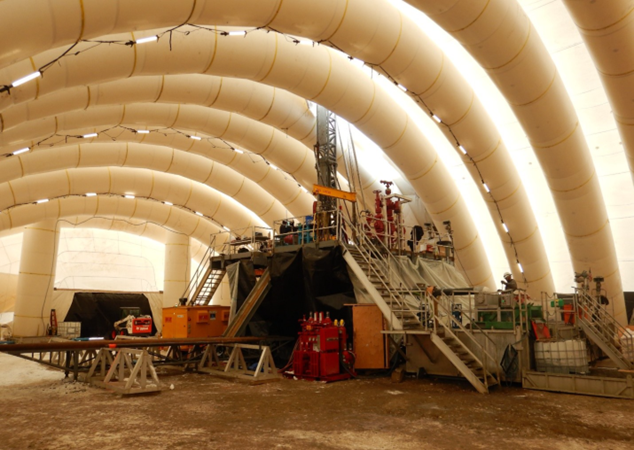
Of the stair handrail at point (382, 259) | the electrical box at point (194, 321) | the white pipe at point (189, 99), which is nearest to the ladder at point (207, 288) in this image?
the electrical box at point (194, 321)

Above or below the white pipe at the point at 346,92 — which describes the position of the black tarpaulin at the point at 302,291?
below

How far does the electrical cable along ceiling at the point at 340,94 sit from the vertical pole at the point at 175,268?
865 cm

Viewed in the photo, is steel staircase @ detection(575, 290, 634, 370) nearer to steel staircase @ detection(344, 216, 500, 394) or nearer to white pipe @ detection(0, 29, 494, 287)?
steel staircase @ detection(344, 216, 500, 394)

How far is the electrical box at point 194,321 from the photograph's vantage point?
17.8m

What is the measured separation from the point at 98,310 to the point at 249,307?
79.4ft

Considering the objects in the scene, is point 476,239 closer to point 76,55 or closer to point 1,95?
point 76,55

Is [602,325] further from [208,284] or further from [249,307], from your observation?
[208,284]

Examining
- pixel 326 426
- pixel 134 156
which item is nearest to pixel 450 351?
pixel 326 426

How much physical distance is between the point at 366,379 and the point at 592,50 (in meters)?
12.5

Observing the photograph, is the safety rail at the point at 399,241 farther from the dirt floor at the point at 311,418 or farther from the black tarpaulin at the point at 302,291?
the dirt floor at the point at 311,418

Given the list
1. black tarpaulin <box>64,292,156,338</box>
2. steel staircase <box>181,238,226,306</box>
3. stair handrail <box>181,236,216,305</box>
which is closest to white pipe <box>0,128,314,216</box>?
stair handrail <box>181,236,216,305</box>

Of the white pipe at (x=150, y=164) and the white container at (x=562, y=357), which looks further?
the white pipe at (x=150, y=164)

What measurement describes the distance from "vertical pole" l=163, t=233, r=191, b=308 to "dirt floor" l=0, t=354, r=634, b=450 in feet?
73.7

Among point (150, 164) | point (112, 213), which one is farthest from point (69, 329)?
point (150, 164)
